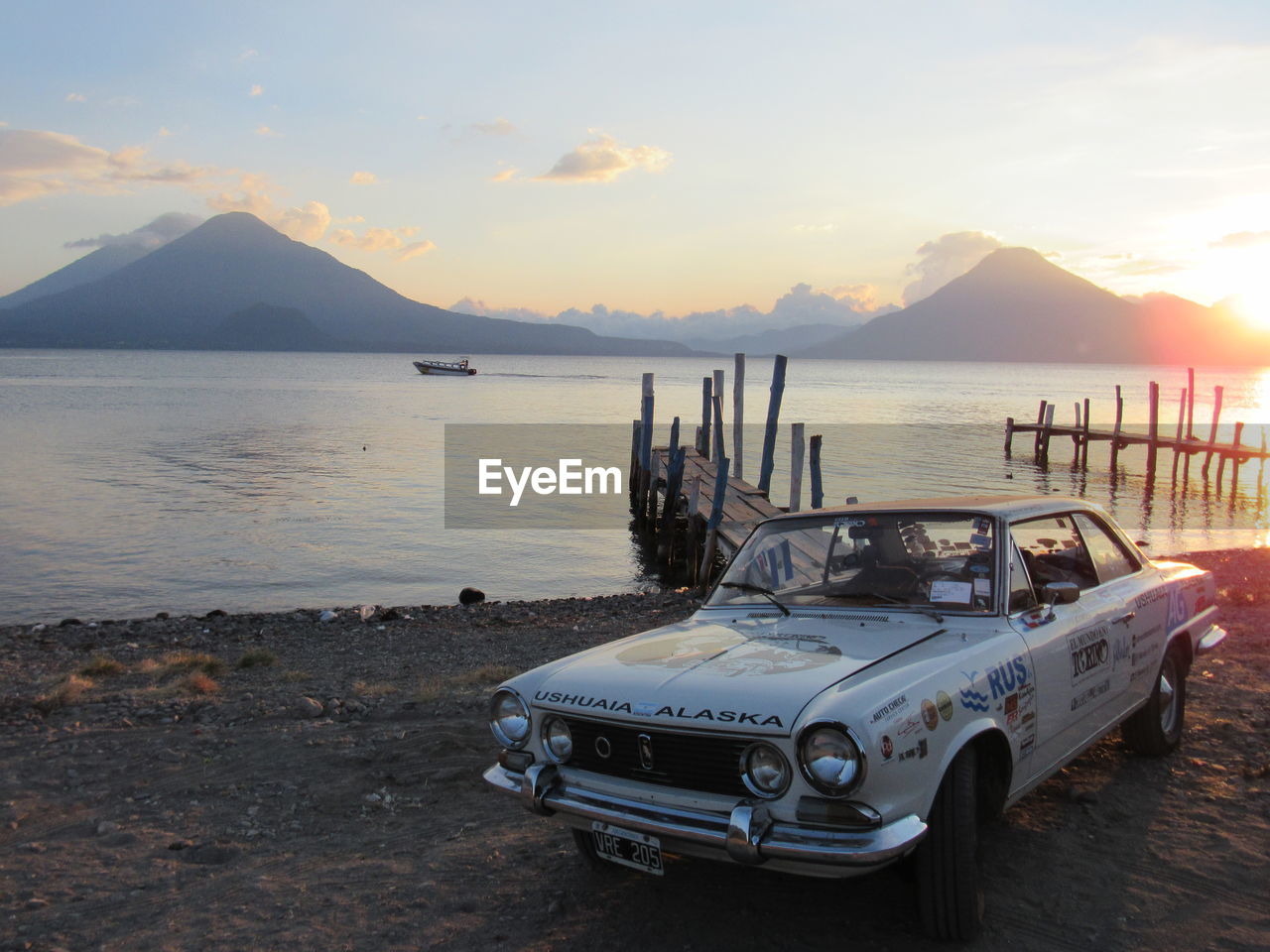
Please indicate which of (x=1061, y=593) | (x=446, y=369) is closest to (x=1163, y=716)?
(x=1061, y=593)

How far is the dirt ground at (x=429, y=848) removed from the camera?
3986mm

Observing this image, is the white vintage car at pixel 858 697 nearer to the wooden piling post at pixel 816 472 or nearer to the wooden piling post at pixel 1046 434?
the wooden piling post at pixel 816 472

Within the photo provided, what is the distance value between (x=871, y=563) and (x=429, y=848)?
263cm

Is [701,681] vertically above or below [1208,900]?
above

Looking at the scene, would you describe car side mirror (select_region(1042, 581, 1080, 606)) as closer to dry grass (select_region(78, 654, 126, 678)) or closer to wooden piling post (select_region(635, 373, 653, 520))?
dry grass (select_region(78, 654, 126, 678))

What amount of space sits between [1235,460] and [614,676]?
111 feet

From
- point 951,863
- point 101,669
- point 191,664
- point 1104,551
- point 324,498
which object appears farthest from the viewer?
point 324,498

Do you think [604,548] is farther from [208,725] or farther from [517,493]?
[208,725]

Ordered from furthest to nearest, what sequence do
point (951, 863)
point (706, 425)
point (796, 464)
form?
point (706, 425) < point (796, 464) < point (951, 863)

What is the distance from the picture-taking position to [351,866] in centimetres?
468

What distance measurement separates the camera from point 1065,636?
464cm

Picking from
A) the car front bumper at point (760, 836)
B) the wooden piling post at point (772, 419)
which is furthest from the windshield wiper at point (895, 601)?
the wooden piling post at point (772, 419)

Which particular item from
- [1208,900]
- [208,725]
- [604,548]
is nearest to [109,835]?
[208,725]

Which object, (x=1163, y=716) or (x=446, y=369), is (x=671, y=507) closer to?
(x=1163, y=716)
